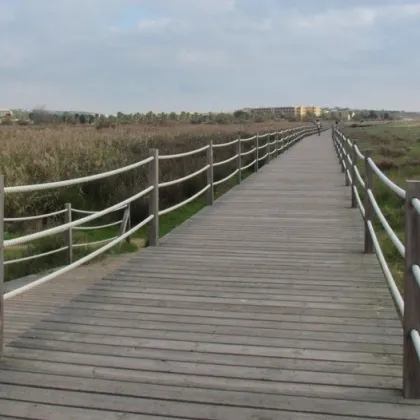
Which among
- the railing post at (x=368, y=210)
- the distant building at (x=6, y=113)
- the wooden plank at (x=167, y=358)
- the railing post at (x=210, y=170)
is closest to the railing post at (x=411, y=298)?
the wooden plank at (x=167, y=358)

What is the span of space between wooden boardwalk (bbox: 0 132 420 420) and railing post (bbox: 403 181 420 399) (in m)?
0.11

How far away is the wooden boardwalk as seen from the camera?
2996 mm

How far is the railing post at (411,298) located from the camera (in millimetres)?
3023

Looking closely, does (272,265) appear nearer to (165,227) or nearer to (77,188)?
(165,227)

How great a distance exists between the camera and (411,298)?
10.2ft

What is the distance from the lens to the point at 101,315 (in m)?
4.34

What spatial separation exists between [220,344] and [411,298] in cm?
119

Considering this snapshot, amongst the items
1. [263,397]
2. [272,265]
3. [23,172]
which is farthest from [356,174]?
[23,172]

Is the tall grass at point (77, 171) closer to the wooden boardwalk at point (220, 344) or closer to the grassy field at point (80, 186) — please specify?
the grassy field at point (80, 186)

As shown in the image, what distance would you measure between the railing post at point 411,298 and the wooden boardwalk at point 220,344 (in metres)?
0.11

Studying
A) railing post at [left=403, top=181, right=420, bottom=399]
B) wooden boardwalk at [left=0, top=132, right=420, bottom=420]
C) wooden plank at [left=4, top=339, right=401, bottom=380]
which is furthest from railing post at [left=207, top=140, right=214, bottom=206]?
railing post at [left=403, top=181, right=420, bottom=399]

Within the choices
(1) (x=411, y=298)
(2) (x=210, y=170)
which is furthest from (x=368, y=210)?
(2) (x=210, y=170)

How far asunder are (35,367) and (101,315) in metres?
0.96

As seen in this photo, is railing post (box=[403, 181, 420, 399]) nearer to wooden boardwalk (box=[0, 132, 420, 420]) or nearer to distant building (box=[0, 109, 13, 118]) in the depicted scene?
wooden boardwalk (box=[0, 132, 420, 420])
